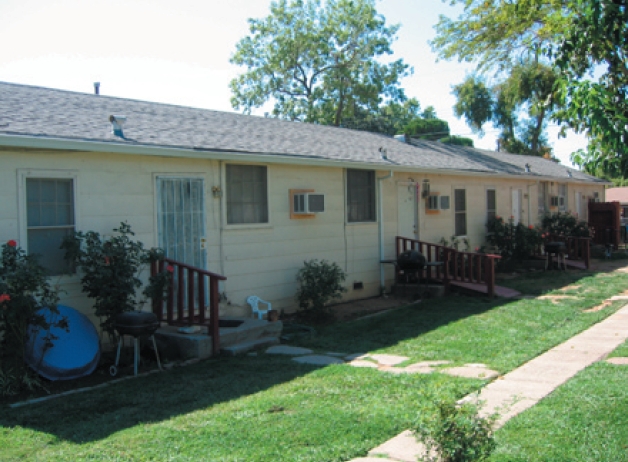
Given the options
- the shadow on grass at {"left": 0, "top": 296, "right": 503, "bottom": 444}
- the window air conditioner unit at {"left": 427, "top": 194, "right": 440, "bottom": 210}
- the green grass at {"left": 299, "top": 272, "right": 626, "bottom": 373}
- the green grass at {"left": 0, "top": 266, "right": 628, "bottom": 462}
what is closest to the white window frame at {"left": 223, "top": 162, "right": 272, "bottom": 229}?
the green grass at {"left": 299, "top": 272, "right": 626, "bottom": 373}

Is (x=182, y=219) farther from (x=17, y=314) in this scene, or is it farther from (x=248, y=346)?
(x=17, y=314)

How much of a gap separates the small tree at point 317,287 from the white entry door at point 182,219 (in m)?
1.90

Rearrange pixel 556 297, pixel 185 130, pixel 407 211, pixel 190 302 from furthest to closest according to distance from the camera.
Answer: pixel 407 211 < pixel 556 297 < pixel 185 130 < pixel 190 302

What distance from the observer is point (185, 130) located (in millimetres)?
9703

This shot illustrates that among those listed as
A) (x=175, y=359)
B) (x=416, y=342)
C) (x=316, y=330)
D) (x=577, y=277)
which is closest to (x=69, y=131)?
(x=175, y=359)

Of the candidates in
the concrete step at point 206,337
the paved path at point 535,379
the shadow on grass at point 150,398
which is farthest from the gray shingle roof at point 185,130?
the paved path at point 535,379

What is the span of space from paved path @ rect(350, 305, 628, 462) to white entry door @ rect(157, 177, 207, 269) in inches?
184

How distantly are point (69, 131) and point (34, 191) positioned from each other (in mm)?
837

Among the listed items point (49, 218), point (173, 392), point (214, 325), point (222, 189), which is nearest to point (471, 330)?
point (214, 325)

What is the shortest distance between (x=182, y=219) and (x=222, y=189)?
887 mm

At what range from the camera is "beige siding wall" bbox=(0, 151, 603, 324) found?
295 inches

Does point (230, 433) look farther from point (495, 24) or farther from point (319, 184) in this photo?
point (495, 24)

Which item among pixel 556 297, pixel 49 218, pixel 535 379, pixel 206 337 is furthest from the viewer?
pixel 556 297

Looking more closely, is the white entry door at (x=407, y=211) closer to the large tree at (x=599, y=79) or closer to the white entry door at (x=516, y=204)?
the white entry door at (x=516, y=204)
